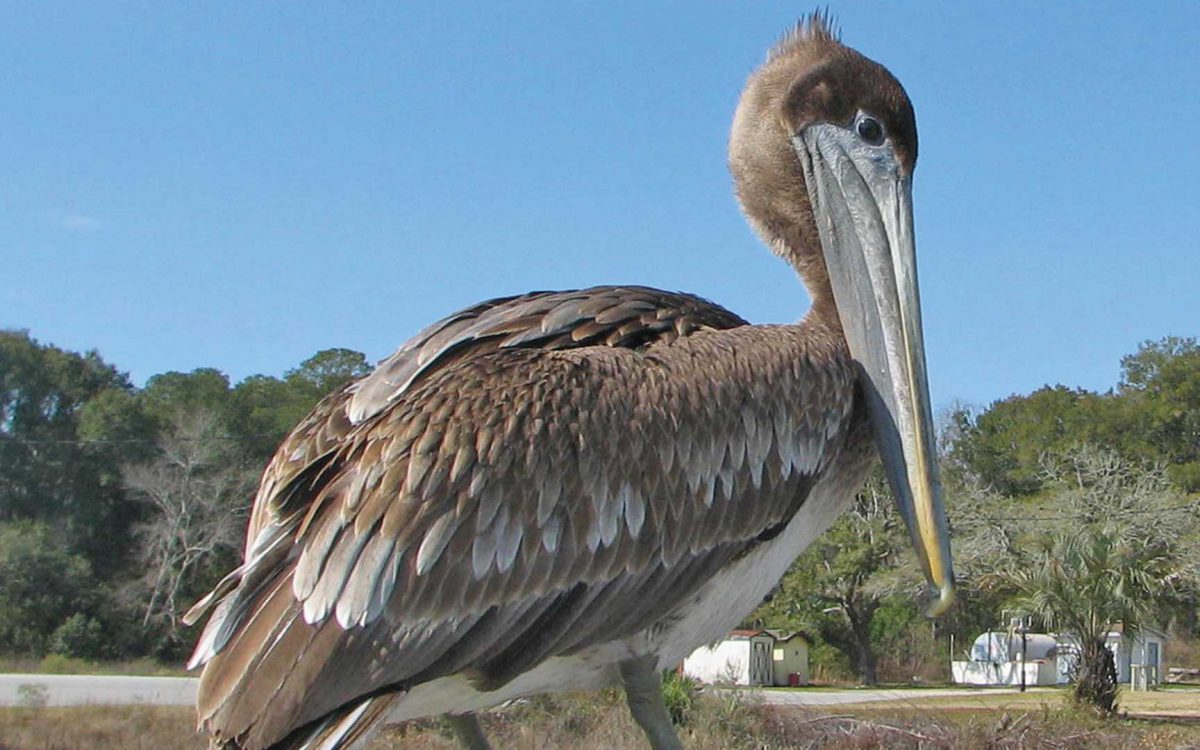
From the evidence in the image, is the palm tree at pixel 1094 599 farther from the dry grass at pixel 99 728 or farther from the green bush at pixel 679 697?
the dry grass at pixel 99 728

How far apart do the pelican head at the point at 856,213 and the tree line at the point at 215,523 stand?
2579cm

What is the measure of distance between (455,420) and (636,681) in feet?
2.94

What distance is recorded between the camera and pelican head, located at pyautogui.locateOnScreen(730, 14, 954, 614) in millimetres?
3482

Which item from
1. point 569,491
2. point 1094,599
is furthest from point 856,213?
point 1094,599

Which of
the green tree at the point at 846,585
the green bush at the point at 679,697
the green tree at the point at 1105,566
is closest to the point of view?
the green bush at the point at 679,697

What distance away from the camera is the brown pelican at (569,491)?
3039 millimetres

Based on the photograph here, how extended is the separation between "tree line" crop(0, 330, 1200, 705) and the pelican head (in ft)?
84.6

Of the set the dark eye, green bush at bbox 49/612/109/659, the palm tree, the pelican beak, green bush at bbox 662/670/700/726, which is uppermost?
the dark eye

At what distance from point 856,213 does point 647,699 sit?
1.61 metres

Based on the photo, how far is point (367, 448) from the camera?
3.23 metres

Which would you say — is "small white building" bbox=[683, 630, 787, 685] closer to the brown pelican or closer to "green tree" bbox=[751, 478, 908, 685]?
"green tree" bbox=[751, 478, 908, 685]

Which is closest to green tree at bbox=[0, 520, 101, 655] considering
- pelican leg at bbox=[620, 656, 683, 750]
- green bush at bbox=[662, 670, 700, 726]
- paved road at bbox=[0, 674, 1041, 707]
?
paved road at bbox=[0, 674, 1041, 707]

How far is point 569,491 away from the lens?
3203 mm

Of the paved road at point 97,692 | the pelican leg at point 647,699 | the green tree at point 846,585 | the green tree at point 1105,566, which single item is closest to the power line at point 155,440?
the paved road at point 97,692
